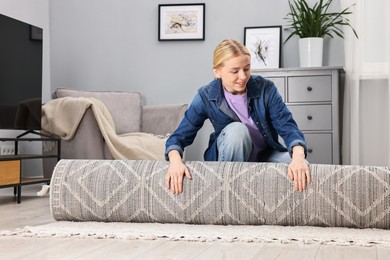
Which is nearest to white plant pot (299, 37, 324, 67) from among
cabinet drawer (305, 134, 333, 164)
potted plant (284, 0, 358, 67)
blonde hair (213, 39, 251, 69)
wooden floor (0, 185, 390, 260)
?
potted plant (284, 0, 358, 67)

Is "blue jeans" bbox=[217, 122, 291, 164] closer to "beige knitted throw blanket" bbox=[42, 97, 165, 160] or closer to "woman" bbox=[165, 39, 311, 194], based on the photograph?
"woman" bbox=[165, 39, 311, 194]

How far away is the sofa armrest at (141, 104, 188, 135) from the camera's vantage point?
4277 millimetres

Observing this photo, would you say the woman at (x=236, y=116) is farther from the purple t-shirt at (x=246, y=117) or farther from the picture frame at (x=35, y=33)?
the picture frame at (x=35, y=33)

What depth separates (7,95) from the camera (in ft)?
11.6

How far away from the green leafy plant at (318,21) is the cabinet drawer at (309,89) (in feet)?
1.24

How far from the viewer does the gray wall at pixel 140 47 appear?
15.1 ft

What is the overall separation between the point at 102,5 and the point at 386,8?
2.14 metres

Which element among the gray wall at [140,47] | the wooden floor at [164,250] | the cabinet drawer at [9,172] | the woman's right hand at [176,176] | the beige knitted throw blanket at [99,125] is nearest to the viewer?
the wooden floor at [164,250]

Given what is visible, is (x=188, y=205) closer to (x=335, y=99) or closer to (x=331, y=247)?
(x=331, y=247)

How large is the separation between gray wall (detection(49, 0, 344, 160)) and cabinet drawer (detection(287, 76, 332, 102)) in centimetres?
55

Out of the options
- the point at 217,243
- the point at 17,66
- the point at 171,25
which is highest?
the point at 171,25

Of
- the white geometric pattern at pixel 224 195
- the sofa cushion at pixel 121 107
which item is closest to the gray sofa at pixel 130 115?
the sofa cushion at pixel 121 107

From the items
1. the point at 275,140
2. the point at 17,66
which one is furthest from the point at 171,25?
the point at 275,140

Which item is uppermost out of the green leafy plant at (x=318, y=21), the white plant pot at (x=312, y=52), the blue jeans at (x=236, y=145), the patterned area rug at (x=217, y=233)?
the green leafy plant at (x=318, y=21)
